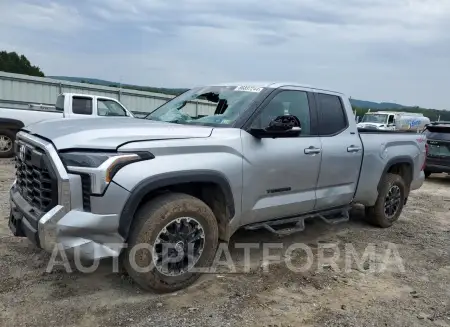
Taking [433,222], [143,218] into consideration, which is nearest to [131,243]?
[143,218]

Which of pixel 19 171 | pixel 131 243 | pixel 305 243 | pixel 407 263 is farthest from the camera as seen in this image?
pixel 305 243

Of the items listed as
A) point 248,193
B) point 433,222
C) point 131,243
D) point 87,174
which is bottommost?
point 433,222

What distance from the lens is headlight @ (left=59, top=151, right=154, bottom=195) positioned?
10.2 feet

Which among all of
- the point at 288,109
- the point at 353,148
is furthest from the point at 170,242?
the point at 353,148

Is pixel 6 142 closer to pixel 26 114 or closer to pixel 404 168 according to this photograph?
pixel 26 114

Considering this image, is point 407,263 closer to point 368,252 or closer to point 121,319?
point 368,252

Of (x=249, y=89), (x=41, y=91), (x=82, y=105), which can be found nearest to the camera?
(x=249, y=89)

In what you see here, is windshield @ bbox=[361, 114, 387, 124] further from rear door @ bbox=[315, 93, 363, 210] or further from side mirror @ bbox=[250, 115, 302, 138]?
side mirror @ bbox=[250, 115, 302, 138]

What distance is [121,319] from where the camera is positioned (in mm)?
3215

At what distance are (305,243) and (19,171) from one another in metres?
3.29

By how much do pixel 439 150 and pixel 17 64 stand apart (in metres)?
60.1

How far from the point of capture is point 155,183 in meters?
3.35

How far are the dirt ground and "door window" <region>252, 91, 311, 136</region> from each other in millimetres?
1462

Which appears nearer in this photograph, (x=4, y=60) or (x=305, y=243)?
(x=305, y=243)
